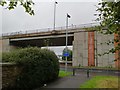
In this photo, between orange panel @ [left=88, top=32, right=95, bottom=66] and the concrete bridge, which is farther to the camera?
orange panel @ [left=88, top=32, right=95, bottom=66]

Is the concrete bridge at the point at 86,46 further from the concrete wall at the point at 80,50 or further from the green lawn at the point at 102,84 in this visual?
the green lawn at the point at 102,84

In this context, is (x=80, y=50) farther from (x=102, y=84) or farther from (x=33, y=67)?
(x=33, y=67)

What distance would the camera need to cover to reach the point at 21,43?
61.8m

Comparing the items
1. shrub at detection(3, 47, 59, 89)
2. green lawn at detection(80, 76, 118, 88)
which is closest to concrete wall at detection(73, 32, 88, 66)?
green lawn at detection(80, 76, 118, 88)

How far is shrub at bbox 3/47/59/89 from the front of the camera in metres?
Result: 13.6

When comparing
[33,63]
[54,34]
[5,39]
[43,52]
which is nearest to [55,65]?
[43,52]

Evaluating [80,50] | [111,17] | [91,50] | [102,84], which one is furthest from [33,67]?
[80,50]

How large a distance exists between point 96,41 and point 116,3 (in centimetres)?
3689

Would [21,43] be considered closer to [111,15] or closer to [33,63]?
[33,63]

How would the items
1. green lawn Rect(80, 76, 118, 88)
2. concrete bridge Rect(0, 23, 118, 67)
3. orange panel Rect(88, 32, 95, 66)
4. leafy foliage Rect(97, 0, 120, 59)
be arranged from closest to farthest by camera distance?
leafy foliage Rect(97, 0, 120, 59), green lawn Rect(80, 76, 118, 88), concrete bridge Rect(0, 23, 118, 67), orange panel Rect(88, 32, 95, 66)

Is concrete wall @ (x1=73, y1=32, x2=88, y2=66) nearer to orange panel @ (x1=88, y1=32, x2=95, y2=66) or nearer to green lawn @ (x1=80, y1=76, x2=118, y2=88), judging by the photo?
orange panel @ (x1=88, y1=32, x2=95, y2=66)

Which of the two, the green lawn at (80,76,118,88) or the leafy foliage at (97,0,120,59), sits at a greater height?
the leafy foliage at (97,0,120,59)

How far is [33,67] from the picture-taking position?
1436cm

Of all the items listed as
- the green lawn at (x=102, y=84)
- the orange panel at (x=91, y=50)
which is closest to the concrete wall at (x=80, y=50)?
the orange panel at (x=91, y=50)
